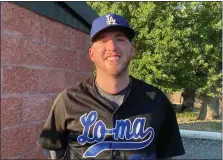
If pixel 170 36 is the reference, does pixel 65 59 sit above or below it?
below

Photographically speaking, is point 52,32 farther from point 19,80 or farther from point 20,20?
point 19,80

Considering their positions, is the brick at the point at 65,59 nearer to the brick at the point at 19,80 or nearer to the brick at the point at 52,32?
the brick at the point at 52,32

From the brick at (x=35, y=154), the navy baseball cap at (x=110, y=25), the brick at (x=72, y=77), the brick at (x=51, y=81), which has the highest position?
the navy baseball cap at (x=110, y=25)

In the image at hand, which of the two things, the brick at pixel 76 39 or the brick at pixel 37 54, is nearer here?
the brick at pixel 37 54

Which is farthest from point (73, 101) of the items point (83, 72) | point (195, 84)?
point (195, 84)

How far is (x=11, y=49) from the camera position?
88.7 inches

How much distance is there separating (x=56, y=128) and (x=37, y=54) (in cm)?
63

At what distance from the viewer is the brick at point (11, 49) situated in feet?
7.09

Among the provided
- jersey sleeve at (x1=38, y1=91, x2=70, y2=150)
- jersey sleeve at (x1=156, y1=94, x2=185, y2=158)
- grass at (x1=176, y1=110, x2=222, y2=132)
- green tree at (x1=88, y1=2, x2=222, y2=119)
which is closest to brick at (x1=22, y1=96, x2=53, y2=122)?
jersey sleeve at (x1=38, y1=91, x2=70, y2=150)

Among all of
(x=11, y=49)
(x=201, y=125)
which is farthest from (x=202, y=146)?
(x=11, y=49)

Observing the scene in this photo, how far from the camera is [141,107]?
2334 mm

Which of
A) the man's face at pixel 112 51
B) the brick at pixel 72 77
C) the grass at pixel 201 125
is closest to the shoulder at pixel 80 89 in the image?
the man's face at pixel 112 51

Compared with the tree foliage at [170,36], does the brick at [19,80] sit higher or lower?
lower

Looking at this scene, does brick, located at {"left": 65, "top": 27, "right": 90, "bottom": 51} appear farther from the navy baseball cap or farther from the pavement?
the pavement
